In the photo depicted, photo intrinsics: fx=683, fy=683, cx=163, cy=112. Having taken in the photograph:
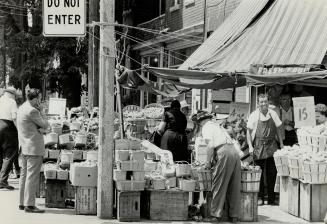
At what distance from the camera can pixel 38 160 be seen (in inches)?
430

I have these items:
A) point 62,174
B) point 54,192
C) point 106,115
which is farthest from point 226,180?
point 54,192

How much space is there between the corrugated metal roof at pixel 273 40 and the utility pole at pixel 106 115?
383 centimetres

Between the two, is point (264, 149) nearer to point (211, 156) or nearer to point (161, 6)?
point (211, 156)

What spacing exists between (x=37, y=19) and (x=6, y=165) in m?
18.6

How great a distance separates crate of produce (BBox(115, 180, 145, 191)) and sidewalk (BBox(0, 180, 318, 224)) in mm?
519

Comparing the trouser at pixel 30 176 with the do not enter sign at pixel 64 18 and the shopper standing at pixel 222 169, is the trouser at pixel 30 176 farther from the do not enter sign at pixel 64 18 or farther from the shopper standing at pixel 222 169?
the shopper standing at pixel 222 169

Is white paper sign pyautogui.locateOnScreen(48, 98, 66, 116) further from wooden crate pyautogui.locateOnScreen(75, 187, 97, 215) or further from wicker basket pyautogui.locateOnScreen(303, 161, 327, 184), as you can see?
wicker basket pyautogui.locateOnScreen(303, 161, 327, 184)

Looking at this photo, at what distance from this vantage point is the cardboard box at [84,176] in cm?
1091

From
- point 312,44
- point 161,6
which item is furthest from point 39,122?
point 161,6

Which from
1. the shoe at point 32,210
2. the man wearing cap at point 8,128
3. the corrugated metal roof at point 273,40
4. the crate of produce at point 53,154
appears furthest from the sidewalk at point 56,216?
the corrugated metal roof at point 273,40

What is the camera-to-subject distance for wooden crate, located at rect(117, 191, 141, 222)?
10.5 metres

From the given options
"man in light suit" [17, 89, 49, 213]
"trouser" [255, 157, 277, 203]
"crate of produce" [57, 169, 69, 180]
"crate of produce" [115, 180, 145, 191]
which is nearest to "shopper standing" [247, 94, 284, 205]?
"trouser" [255, 157, 277, 203]

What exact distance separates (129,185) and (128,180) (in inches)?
4.0

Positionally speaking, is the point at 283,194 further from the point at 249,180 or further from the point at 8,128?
the point at 8,128
